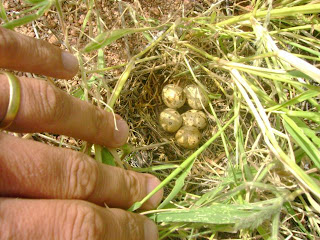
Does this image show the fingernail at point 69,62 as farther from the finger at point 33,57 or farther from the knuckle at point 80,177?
the knuckle at point 80,177

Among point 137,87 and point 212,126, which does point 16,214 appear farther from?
point 212,126

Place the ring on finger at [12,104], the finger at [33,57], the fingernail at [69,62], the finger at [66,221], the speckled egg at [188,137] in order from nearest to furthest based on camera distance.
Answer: the finger at [66,221] → the ring on finger at [12,104] → the finger at [33,57] → the fingernail at [69,62] → the speckled egg at [188,137]

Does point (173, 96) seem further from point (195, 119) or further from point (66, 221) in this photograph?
point (66, 221)

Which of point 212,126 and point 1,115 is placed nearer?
point 1,115

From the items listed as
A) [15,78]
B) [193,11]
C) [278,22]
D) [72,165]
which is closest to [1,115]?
[15,78]

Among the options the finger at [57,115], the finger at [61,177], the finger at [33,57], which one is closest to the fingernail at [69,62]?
the finger at [33,57]

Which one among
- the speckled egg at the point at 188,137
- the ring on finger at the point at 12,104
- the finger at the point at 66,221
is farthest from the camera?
the speckled egg at the point at 188,137

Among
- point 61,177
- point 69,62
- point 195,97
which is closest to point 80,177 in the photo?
point 61,177
